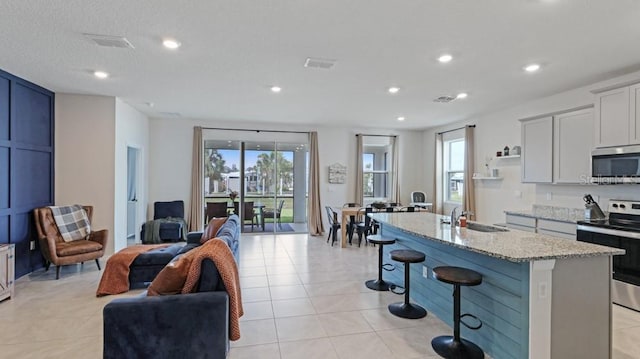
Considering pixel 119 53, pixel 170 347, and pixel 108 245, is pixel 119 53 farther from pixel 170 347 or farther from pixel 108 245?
pixel 108 245

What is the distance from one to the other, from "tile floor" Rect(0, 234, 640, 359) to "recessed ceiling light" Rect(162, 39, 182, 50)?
9.29 feet

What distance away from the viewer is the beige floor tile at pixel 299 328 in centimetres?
304

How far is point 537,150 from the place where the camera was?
5152 mm

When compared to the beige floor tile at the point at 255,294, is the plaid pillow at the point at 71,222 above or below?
above

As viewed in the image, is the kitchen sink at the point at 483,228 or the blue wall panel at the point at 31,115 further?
the blue wall panel at the point at 31,115

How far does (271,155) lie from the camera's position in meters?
8.40

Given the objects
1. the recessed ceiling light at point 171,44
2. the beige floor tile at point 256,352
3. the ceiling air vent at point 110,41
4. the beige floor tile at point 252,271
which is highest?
the recessed ceiling light at point 171,44

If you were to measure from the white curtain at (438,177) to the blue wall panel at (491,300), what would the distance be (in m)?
4.94

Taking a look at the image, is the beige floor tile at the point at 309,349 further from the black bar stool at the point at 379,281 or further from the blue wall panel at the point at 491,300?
the black bar stool at the point at 379,281

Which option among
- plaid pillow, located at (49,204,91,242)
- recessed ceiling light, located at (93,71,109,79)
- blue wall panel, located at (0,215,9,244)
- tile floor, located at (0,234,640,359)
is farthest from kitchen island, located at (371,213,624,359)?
blue wall panel, located at (0,215,9,244)

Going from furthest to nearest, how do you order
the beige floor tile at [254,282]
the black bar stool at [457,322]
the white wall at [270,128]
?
1. the white wall at [270,128]
2. the beige floor tile at [254,282]
3. the black bar stool at [457,322]

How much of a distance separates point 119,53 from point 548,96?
6.01 meters

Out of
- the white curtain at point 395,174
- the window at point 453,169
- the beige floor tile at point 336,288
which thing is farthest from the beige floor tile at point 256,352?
the white curtain at point 395,174

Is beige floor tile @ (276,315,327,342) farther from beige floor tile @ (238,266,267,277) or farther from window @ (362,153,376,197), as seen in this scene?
window @ (362,153,376,197)
